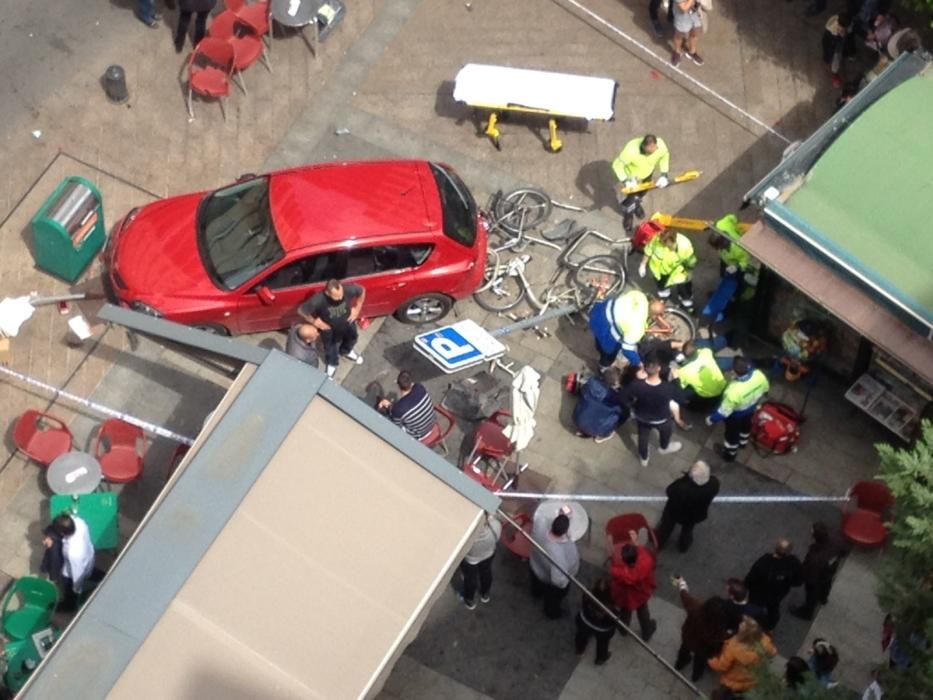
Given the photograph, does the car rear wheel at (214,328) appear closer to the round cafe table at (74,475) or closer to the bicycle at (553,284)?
the round cafe table at (74,475)

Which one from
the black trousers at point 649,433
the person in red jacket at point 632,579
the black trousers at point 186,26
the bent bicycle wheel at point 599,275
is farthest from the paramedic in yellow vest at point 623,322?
the black trousers at point 186,26

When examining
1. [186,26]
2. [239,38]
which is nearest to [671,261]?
[239,38]

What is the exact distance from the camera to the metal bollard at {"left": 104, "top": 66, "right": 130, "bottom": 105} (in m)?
18.4

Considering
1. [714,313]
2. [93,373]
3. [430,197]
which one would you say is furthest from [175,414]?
[714,313]

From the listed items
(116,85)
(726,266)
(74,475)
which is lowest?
(74,475)

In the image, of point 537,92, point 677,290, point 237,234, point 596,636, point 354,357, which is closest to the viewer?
point 596,636

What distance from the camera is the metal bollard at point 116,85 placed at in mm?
18438

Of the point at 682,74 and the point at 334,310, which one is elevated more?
the point at 682,74

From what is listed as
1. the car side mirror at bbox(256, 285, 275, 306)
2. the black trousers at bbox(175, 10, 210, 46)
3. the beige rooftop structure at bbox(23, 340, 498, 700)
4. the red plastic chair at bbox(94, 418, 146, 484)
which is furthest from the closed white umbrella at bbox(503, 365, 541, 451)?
the black trousers at bbox(175, 10, 210, 46)

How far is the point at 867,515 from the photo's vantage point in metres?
15.6

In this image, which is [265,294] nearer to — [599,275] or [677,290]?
[599,275]

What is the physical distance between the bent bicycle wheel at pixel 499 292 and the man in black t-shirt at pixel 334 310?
5.68 ft

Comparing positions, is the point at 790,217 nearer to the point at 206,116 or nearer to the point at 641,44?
the point at 641,44

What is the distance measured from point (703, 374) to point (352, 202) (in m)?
4.15
